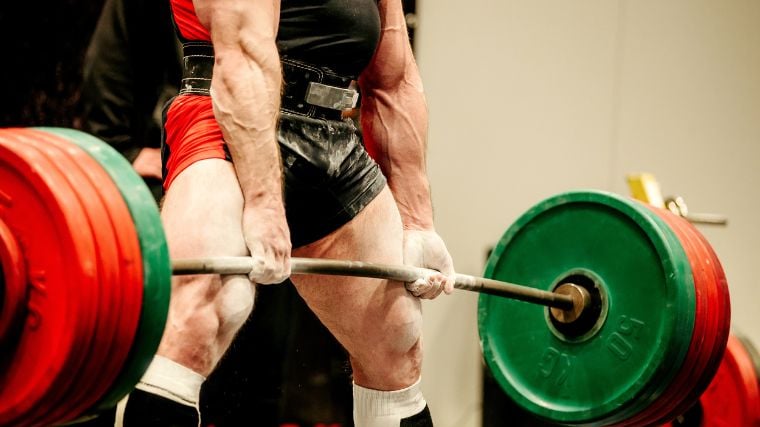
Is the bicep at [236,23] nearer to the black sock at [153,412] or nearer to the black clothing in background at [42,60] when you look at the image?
the black sock at [153,412]

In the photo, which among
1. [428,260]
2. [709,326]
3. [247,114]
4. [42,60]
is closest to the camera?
[247,114]

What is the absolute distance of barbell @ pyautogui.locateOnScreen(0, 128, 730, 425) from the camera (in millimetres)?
1140

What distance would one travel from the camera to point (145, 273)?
3.92 feet

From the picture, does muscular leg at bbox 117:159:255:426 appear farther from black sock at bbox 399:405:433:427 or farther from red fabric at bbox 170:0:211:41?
black sock at bbox 399:405:433:427

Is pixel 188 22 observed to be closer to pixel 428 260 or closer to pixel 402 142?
pixel 402 142

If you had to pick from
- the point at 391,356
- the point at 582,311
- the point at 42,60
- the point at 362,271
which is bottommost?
the point at 582,311

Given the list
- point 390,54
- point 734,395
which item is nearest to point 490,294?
point 390,54

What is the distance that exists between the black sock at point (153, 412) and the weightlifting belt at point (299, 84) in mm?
549

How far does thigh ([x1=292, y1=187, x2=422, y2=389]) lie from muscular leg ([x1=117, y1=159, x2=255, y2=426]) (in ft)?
0.97

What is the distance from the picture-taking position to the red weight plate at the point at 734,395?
8.07 feet

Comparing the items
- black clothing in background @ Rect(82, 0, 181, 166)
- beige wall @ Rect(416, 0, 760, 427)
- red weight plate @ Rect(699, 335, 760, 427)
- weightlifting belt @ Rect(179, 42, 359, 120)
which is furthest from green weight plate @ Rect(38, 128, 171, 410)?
beige wall @ Rect(416, 0, 760, 427)

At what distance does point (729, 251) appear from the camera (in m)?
3.91

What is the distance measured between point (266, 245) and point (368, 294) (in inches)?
14.6

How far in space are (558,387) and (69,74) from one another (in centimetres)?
190
